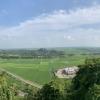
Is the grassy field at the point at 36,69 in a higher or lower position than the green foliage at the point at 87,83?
lower

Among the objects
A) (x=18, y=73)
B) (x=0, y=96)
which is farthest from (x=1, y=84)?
(x=18, y=73)

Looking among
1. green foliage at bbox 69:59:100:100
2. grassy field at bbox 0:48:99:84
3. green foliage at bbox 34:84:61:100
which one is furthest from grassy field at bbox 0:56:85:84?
green foliage at bbox 69:59:100:100

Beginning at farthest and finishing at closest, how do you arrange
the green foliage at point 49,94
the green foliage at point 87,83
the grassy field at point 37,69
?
the grassy field at point 37,69 < the green foliage at point 49,94 < the green foliage at point 87,83

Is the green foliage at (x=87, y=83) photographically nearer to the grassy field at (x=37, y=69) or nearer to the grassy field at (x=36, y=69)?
the grassy field at (x=37, y=69)

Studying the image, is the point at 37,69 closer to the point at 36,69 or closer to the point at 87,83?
the point at 36,69

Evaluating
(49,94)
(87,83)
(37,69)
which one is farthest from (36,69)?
(87,83)

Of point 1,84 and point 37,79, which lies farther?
point 37,79

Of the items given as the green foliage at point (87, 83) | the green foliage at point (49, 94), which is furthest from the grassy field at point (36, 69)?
the green foliage at point (87, 83)

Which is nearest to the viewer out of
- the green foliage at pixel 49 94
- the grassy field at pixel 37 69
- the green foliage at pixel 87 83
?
the green foliage at pixel 87 83

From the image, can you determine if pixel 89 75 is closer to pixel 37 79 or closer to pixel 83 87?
pixel 83 87

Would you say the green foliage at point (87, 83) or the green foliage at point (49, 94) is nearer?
the green foliage at point (87, 83)

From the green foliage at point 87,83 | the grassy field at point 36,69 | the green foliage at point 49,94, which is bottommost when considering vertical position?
the grassy field at point 36,69
